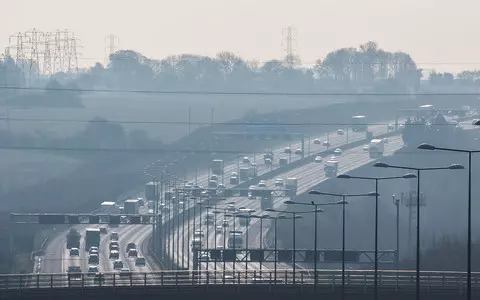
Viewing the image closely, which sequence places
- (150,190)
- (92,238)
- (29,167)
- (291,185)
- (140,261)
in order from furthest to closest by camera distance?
(291,185) → (29,167) → (150,190) → (92,238) → (140,261)

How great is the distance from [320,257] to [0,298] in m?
39.1

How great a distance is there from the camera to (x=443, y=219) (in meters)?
117

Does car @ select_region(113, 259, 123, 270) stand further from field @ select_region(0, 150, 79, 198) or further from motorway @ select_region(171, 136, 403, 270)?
field @ select_region(0, 150, 79, 198)

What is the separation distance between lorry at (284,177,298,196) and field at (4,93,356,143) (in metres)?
21.5

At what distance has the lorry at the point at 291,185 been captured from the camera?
134600 mm

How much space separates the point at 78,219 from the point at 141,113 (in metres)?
65.2

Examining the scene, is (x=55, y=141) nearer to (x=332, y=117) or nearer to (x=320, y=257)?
(x=332, y=117)

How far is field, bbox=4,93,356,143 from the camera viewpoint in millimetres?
161375

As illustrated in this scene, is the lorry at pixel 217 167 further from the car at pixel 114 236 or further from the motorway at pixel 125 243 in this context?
the car at pixel 114 236

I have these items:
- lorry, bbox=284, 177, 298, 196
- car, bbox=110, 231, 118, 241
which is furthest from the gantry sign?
lorry, bbox=284, 177, 298, 196

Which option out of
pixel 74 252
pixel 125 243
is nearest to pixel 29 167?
pixel 125 243

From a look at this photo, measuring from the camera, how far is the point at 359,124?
609ft

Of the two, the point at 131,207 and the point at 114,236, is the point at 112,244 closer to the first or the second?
the point at 114,236

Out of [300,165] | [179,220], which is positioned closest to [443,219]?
[179,220]
